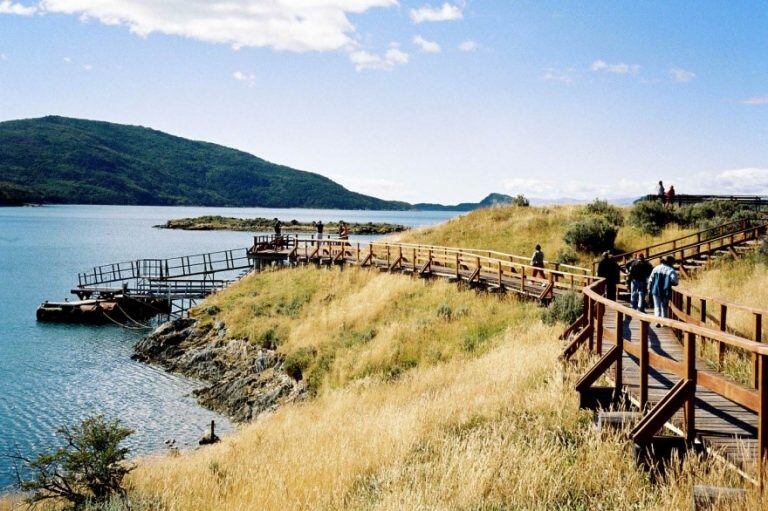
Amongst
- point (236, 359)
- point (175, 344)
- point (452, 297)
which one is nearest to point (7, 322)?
point (175, 344)

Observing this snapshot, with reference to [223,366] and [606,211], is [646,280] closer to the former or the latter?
[223,366]

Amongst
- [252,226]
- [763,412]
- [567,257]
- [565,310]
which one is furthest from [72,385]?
[252,226]

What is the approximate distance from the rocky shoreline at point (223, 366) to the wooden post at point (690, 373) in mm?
16644

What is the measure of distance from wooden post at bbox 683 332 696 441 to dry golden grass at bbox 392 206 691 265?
27.2m

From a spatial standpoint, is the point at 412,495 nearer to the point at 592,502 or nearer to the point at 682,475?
the point at 592,502

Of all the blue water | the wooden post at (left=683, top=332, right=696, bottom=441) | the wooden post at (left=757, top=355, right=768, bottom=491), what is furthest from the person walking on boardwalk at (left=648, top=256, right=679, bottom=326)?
the blue water

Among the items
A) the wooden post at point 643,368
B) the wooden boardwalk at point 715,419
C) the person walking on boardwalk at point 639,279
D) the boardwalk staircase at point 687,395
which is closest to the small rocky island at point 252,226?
the person walking on boardwalk at point 639,279

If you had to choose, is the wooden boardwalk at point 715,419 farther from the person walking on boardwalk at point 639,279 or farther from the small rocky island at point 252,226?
the small rocky island at point 252,226

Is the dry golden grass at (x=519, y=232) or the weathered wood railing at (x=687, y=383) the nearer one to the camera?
the weathered wood railing at (x=687, y=383)

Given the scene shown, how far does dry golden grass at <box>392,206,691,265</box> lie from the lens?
35.0m

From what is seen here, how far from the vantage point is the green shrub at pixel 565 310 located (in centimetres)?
1772

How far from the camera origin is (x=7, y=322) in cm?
3900

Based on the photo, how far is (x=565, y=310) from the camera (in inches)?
714

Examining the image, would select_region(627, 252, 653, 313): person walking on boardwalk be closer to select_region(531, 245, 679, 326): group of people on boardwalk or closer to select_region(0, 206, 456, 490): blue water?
select_region(531, 245, 679, 326): group of people on boardwalk
